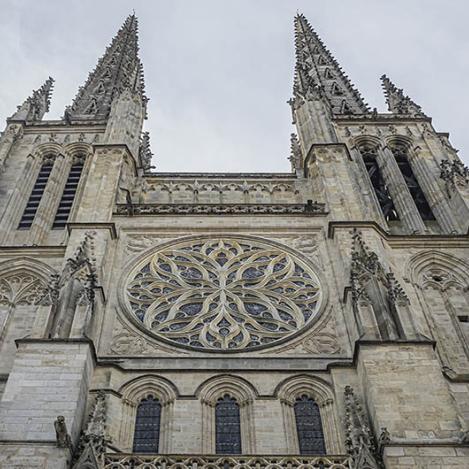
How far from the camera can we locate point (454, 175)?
20609 mm

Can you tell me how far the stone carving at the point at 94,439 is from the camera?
1095 centimetres

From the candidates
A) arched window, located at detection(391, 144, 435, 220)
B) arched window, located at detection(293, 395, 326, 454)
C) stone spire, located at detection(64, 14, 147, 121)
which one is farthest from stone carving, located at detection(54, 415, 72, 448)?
stone spire, located at detection(64, 14, 147, 121)

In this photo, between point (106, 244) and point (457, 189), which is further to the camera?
point (457, 189)

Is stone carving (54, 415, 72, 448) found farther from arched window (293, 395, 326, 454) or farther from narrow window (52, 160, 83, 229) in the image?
narrow window (52, 160, 83, 229)

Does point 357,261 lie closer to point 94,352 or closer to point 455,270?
point 455,270

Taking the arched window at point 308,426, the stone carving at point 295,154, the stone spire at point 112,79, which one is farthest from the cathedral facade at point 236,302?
the stone spire at point 112,79

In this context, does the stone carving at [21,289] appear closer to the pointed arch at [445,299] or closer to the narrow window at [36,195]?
the narrow window at [36,195]

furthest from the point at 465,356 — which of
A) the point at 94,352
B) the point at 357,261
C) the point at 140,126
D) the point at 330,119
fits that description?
the point at 140,126

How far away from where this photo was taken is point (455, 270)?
57.7 ft

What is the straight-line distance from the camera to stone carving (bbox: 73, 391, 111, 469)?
11.0 metres

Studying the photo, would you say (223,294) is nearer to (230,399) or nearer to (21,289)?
(230,399)

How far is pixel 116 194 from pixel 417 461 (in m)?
11.3

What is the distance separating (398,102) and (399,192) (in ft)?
23.5

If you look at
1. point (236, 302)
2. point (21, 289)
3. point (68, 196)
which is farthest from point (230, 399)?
point (68, 196)
